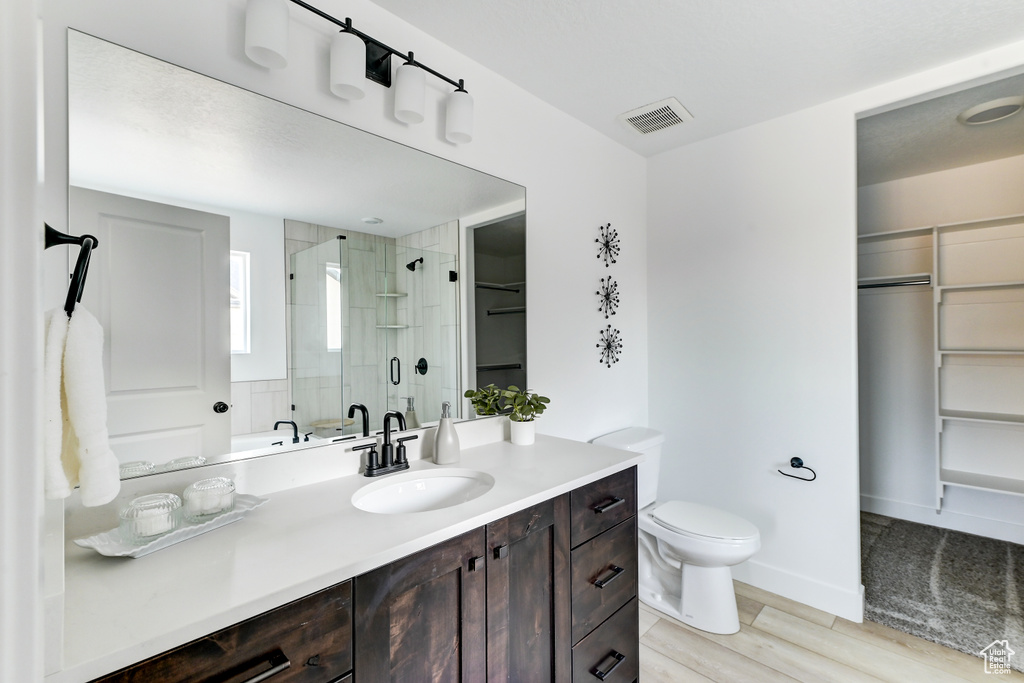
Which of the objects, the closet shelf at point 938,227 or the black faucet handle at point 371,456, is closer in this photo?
the black faucet handle at point 371,456

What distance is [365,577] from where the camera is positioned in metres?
0.89

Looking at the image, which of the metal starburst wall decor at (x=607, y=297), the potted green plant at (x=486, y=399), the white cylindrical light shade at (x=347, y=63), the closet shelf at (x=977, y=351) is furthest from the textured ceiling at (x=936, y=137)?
the white cylindrical light shade at (x=347, y=63)

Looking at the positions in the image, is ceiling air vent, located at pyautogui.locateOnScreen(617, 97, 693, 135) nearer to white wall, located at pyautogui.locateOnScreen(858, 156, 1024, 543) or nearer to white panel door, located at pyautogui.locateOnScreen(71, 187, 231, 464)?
white panel door, located at pyautogui.locateOnScreen(71, 187, 231, 464)

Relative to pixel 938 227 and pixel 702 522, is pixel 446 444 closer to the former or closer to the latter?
pixel 702 522

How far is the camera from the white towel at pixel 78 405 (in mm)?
599

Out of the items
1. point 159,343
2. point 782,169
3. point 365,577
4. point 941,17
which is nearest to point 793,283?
point 782,169

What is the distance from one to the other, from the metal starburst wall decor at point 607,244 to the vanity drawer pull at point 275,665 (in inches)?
83.4

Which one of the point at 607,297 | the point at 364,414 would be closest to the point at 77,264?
the point at 364,414

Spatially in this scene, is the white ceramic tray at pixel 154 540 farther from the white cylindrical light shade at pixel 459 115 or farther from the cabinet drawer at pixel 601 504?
the white cylindrical light shade at pixel 459 115

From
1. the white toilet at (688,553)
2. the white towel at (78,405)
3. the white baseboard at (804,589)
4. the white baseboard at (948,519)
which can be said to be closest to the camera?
the white towel at (78,405)

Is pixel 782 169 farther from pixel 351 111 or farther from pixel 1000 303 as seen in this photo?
pixel 351 111

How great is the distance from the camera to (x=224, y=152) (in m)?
1.19

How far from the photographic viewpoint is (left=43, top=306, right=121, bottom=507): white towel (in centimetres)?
60

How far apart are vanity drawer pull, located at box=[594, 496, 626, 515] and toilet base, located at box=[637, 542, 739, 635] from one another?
0.88m
